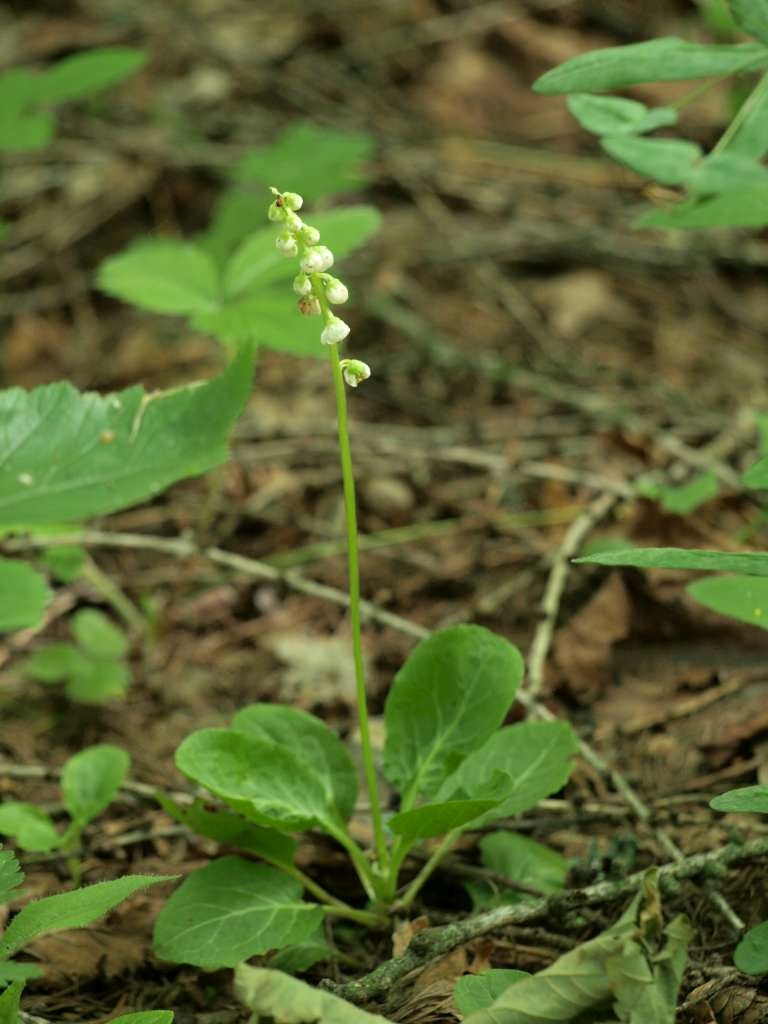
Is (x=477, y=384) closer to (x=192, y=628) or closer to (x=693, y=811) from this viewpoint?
(x=192, y=628)

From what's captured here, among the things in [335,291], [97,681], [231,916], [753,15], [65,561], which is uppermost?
[753,15]

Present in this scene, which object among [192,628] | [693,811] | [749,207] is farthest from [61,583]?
[749,207]

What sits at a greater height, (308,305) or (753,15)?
(753,15)

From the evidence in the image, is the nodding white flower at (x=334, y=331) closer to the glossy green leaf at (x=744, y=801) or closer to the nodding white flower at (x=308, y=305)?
the nodding white flower at (x=308, y=305)

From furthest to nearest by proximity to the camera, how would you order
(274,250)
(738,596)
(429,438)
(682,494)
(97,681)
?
(429,438) < (274,250) < (682,494) < (97,681) < (738,596)

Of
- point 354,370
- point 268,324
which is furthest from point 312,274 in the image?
point 268,324

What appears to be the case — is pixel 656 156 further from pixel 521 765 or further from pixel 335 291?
pixel 521 765

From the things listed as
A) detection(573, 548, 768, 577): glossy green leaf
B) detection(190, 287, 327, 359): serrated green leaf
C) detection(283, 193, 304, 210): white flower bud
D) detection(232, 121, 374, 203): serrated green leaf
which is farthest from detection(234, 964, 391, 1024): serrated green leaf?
detection(232, 121, 374, 203): serrated green leaf

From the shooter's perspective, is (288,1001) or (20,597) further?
(20,597)
